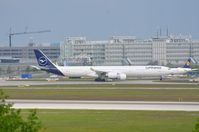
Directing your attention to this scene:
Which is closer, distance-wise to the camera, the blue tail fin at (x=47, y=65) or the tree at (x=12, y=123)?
the tree at (x=12, y=123)

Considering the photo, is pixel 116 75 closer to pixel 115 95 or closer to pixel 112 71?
pixel 112 71

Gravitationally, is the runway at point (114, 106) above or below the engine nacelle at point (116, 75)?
below

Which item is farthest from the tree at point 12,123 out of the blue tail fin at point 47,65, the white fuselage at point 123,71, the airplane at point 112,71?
the blue tail fin at point 47,65

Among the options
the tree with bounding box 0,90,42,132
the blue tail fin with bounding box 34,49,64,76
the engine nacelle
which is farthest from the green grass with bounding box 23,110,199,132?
the blue tail fin with bounding box 34,49,64,76

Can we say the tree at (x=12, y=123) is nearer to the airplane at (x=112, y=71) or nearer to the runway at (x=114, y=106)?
the runway at (x=114, y=106)

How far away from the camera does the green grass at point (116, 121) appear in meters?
37.8

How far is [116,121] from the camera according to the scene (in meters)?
41.5

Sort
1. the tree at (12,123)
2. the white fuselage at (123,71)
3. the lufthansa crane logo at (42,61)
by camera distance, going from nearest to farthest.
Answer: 1. the tree at (12,123)
2. the white fuselage at (123,71)
3. the lufthansa crane logo at (42,61)

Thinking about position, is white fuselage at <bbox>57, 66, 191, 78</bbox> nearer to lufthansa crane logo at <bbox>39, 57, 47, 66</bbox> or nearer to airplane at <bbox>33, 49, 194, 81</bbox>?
airplane at <bbox>33, 49, 194, 81</bbox>

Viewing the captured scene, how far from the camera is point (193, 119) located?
139 feet

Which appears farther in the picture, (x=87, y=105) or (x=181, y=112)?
(x=87, y=105)

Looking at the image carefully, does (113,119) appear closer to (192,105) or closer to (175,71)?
(192,105)

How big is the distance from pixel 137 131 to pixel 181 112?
11.6 meters

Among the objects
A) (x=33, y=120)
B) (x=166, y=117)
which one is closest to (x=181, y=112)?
(x=166, y=117)
